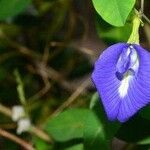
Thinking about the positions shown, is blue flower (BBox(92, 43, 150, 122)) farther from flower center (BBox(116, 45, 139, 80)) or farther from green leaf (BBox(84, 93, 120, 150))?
green leaf (BBox(84, 93, 120, 150))

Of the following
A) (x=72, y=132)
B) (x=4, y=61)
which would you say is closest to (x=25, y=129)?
(x=72, y=132)


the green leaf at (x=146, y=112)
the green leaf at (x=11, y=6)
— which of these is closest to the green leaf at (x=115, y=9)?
the green leaf at (x=146, y=112)

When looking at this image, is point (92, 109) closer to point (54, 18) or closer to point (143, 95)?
point (143, 95)

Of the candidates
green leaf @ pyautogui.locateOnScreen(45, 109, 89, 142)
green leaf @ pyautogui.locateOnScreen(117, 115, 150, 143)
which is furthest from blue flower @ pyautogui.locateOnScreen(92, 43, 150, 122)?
green leaf @ pyautogui.locateOnScreen(45, 109, 89, 142)

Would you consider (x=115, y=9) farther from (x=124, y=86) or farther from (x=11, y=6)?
(x=11, y=6)

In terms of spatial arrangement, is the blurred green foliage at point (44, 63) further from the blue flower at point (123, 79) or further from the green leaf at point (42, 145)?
the blue flower at point (123, 79)

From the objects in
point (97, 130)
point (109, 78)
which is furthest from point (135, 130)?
point (109, 78)
